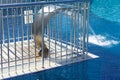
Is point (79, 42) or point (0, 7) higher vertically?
point (0, 7)

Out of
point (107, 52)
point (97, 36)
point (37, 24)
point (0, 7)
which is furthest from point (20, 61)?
point (97, 36)

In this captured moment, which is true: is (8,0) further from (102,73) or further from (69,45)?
(102,73)

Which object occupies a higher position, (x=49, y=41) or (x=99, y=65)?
(x=49, y=41)

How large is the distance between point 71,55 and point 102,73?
92 cm

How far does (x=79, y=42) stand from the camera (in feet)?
23.9

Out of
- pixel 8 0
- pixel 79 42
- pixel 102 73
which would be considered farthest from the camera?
pixel 8 0

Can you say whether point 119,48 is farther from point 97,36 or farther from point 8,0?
point 8,0

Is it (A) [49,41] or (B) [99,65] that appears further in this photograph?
(B) [99,65]

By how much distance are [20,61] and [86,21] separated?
63.4 inches

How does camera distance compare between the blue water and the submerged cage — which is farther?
the submerged cage

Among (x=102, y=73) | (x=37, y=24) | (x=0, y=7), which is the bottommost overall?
(x=102, y=73)

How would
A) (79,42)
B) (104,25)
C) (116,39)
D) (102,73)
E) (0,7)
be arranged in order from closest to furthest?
1. (0,7)
2. (102,73)
3. (79,42)
4. (116,39)
5. (104,25)

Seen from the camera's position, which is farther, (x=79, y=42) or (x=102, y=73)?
(x=79, y=42)

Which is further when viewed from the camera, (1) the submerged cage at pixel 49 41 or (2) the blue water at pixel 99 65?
(1) the submerged cage at pixel 49 41
